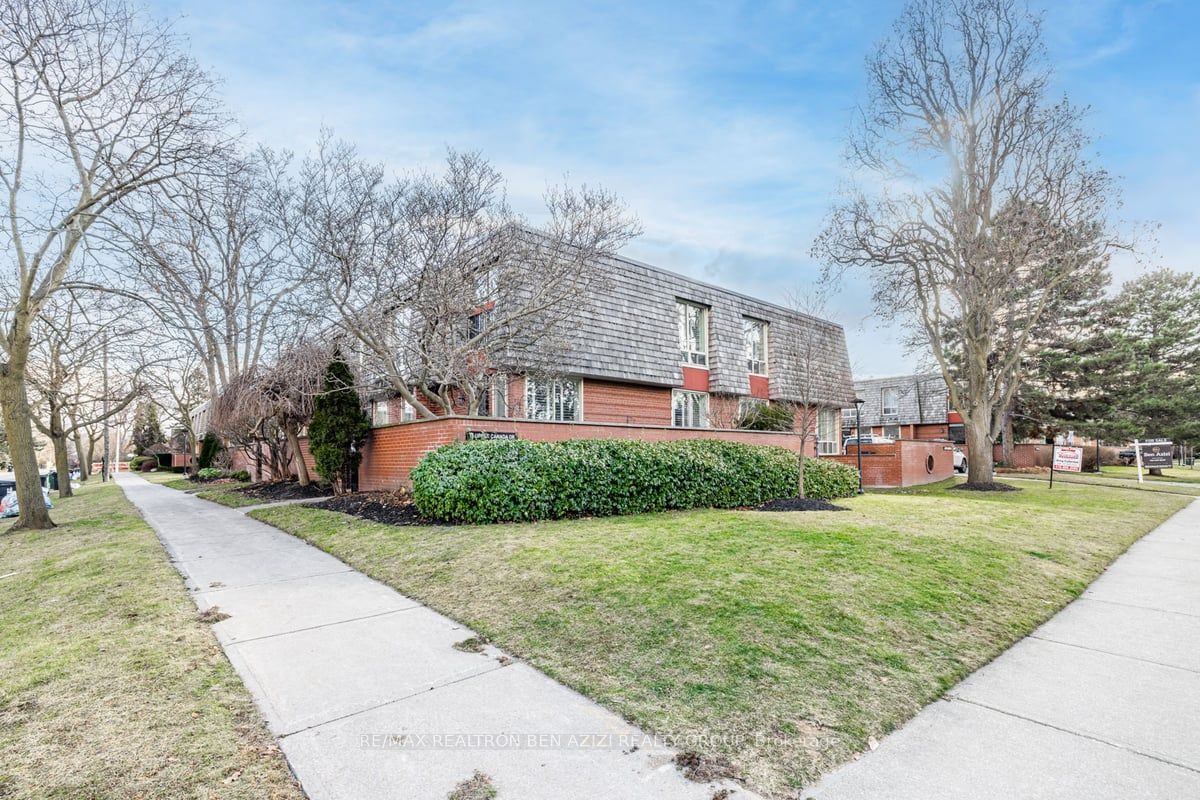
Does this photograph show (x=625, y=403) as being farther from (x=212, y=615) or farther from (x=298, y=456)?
(x=212, y=615)

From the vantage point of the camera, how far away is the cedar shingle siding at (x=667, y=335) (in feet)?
49.1

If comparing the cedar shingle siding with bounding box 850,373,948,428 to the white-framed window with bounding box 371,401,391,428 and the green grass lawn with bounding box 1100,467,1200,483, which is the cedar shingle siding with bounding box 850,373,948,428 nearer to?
the green grass lawn with bounding box 1100,467,1200,483

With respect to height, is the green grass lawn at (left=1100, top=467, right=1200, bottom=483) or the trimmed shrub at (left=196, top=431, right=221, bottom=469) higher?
the trimmed shrub at (left=196, top=431, right=221, bottom=469)

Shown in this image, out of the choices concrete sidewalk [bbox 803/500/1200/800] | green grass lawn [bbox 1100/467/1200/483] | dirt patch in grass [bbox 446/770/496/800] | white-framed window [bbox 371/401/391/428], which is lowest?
green grass lawn [bbox 1100/467/1200/483]

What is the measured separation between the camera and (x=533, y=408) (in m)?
14.6

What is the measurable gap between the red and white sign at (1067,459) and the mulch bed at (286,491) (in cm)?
2168

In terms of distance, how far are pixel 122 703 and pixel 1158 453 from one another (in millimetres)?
32661

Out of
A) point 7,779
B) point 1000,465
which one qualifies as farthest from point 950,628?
point 1000,465

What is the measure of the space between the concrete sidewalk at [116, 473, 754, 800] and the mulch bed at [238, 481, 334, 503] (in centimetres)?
937

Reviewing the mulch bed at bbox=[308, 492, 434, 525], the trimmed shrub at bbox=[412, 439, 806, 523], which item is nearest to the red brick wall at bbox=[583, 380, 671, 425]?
the trimmed shrub at bbox=[412, 439, 806, 523]

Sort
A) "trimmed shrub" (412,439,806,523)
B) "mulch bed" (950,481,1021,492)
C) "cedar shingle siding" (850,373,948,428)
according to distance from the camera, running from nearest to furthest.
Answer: "trimmed shrub" (412,439,806,523), "mulch bed" (950,481,1021,492), "cedar shingle siding" (850,373,948,428)

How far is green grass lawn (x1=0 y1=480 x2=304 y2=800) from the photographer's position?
236 cm

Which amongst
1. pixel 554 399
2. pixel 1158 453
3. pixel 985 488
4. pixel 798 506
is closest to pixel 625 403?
pixel 554 399

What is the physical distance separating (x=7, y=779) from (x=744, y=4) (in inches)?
457
